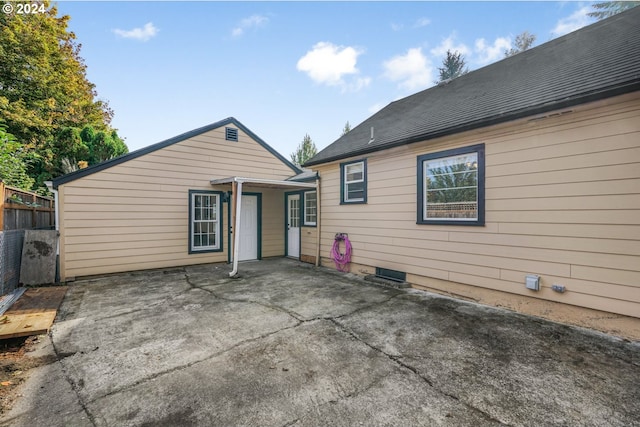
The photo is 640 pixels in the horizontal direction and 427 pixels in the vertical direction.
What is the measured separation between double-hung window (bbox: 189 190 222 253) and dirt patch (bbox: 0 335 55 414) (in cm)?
443

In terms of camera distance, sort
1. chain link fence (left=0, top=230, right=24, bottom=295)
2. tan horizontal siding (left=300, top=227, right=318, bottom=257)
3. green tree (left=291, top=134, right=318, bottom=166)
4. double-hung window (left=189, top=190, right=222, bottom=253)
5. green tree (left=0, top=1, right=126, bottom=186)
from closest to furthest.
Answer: chain link fence (left=0, top=230, right=24, bottom=295) < double-hung window (left=189, top=190, right=222, bottom=253) < tan horizontal siding (left=300, top=227, right=318, bottom=257) < green tree (left=0, top=1, right=126, bottom=186) < green tree (left=291, top=134, right=318, bottom=166)

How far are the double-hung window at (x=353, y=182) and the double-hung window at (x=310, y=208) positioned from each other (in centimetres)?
138

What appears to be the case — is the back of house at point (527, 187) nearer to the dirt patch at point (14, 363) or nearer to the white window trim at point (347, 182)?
the white window trim at point (347, 182)

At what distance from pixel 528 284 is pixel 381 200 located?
10.0 feet

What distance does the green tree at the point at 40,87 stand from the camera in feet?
38.8

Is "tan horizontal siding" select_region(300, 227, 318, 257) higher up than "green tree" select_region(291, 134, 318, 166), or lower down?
lower down

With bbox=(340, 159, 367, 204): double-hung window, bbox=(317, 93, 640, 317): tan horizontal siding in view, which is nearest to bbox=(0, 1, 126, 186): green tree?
bbox=(340, 159, 367, 204): double-hung window

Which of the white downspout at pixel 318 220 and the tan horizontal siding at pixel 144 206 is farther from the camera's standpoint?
the white downspout at pixel 318 220

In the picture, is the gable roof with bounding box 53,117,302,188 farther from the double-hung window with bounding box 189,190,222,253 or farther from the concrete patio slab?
the concrete patio slab

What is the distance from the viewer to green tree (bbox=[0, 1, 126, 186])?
11.8 metres

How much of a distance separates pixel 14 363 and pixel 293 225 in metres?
6.85

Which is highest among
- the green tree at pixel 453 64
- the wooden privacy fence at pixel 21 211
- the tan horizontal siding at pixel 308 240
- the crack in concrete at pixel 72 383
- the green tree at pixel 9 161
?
the green tree at pixel 453 64

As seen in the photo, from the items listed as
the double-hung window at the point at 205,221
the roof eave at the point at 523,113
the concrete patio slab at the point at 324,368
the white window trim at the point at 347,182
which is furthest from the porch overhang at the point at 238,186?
the roof eave at the point at 523,113

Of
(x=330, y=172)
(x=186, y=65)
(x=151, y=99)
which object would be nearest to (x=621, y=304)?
(x=330, y=172)
